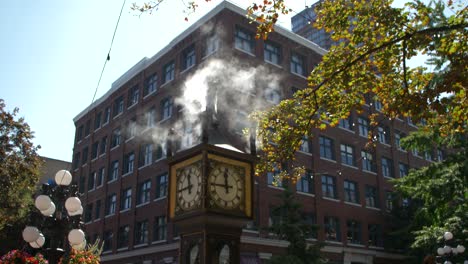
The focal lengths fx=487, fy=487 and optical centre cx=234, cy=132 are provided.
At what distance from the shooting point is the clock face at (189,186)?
16.3 feet

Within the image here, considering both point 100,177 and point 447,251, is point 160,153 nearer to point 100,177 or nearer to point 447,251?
point 100,177

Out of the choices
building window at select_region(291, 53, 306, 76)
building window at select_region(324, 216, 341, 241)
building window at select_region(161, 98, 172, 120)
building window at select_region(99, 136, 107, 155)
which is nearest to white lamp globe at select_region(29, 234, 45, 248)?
building window at select_region(161, 98, 172, 120)

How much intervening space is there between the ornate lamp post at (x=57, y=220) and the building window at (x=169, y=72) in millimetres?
23910

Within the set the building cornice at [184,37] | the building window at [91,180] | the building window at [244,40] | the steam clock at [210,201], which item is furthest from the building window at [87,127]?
the steam clock at [210,201]

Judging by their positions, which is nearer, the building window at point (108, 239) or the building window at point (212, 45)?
the building window at point (212, 45)

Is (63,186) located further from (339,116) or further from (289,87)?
(289,87)

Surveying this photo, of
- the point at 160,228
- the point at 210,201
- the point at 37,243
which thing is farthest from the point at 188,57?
the point at 210,201

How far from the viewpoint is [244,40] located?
30641 millimetres

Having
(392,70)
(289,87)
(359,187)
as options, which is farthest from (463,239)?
(392,70)

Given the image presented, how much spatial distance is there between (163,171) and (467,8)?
2541 cm

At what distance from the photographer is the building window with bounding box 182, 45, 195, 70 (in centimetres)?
3216

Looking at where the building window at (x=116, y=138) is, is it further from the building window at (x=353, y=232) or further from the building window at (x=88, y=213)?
the building window at (x=353, y=232)

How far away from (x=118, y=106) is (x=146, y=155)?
334 inches

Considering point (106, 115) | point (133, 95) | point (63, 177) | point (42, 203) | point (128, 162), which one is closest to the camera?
point (42, 203)
